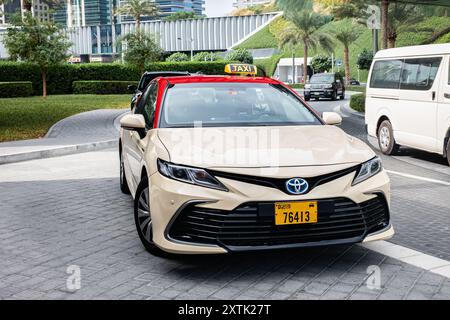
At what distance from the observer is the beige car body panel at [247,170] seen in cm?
438

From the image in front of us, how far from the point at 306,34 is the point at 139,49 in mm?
28570

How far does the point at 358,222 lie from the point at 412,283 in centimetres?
59

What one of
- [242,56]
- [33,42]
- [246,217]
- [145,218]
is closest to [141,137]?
[145,218]

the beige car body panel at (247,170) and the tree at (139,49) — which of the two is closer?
the beige car body panel at (247,170)

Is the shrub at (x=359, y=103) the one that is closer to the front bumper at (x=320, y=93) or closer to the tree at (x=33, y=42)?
the front bumper at (x=320, y=93)

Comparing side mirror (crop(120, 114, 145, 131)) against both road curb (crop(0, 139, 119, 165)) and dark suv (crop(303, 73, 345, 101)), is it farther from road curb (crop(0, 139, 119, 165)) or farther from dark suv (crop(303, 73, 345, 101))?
dark suv (crop(303, 73, 345, 101))

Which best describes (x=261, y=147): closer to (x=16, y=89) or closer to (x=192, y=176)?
(x=192, y=176)

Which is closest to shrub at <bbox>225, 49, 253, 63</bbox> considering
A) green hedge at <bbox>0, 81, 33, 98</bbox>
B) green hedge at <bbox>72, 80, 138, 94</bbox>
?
green hedge at <bbox>72, 80, 138, 94</bbox>

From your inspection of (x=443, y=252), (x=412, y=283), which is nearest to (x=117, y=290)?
(x=412, y=283)

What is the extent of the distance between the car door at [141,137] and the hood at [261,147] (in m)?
0.50

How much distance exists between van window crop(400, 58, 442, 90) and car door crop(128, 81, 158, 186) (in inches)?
224

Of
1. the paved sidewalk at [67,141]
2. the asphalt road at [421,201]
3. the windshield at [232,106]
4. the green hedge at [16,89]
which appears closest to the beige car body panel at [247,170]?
the windshield at [232,106]

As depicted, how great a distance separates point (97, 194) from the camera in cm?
824

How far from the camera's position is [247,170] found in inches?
174
